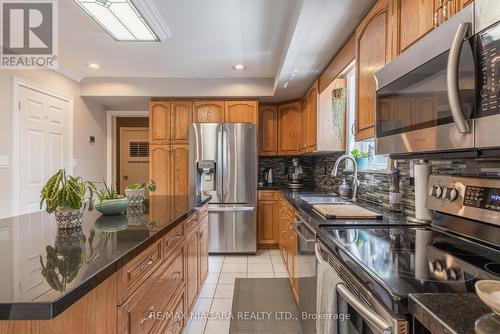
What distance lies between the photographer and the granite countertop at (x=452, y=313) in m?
0.50

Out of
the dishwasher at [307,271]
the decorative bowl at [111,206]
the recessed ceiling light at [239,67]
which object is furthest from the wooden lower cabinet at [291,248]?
the recessed ceiling light at [239,67]

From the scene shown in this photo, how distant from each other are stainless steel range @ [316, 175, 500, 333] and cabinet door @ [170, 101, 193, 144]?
2.95 meters

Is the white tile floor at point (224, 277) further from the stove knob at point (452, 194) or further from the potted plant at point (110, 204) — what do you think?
the stove knob at point (452, 194)

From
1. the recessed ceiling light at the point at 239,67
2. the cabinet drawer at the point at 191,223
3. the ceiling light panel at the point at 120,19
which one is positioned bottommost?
the cabinet drawer at the point at 191,223

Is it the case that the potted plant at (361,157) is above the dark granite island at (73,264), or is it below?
above

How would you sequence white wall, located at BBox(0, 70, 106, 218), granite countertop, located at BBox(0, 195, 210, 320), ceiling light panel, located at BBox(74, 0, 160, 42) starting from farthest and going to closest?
white wall, located at BBox(0, 70, 106, 218) < ceiling light panel, located at BBox(74, 0, 160, 42) < granite countertop, located at BBox(0, 195, 210, 320)

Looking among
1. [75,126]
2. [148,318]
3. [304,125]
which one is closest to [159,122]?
[75,126]

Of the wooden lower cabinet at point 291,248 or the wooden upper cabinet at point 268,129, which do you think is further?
the wooden upper cabinet at point 268,129

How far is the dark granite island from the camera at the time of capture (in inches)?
25.7

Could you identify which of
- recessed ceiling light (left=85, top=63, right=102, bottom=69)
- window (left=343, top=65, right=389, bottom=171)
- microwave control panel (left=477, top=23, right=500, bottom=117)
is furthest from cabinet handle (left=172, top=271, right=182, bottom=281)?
recessed ceiling light (left=85, top=63, right=102, bottom=69)

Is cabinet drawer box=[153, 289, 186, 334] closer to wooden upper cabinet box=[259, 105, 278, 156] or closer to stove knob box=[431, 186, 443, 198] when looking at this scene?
stove knob box=[431, 186, 443, 198]

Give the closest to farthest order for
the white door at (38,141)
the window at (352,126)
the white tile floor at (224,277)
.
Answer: the white tile floor at (224,277) < the window at (352,126) < the white door at (38,141)

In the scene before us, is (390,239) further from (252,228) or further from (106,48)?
(106,48)

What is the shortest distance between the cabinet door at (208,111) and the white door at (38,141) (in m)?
1.69
